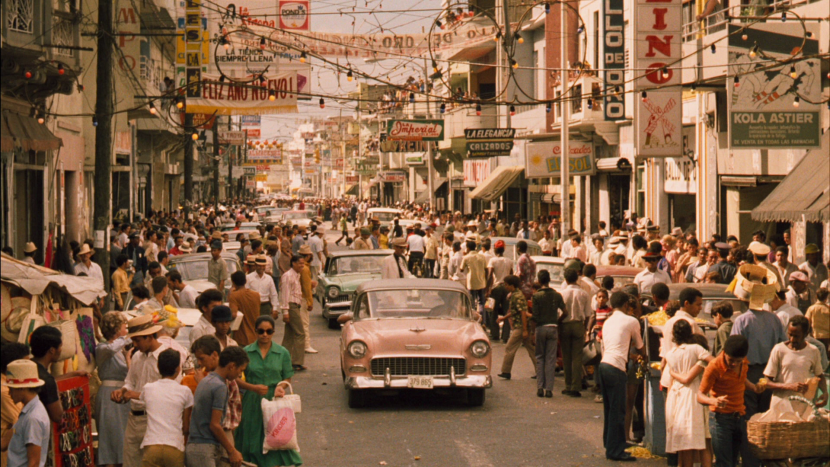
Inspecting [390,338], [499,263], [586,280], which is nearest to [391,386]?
[390,338]

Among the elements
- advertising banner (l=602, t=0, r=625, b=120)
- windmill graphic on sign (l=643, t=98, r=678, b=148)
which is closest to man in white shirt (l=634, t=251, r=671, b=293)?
windmill graphic on sign (l=643, t=98, r=678, b=148)

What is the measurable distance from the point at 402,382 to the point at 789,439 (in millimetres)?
5227

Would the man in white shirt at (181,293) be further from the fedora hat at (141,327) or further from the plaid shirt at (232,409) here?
the plaid shirt at (232,409)

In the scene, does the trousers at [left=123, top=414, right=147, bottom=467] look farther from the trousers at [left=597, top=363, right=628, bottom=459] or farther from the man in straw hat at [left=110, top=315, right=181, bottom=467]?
the trousers at [left=597, top=363, right=628, bottom=459]

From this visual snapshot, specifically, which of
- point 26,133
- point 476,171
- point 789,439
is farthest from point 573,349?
point 476,171

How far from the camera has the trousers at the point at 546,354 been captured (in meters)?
13.5

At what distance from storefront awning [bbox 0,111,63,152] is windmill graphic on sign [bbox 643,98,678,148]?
46.2 feet

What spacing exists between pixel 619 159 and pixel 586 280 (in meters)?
18.1

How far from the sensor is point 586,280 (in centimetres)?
1575

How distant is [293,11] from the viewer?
103ft

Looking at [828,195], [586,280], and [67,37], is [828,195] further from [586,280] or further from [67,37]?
[67,37]

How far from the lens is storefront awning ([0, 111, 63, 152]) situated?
54.5 feet

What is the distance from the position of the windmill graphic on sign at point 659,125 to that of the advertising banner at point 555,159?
22.9ft

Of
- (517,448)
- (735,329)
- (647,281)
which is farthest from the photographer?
(647,281)
